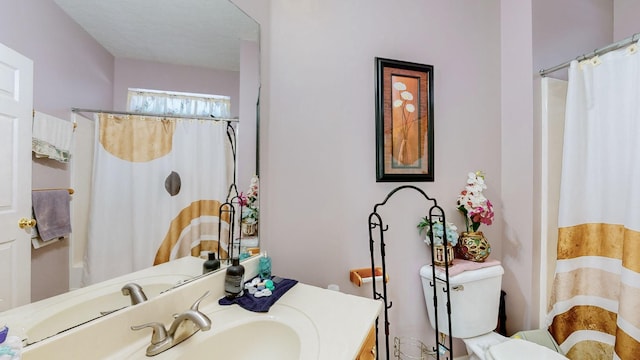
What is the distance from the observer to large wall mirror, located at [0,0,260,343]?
0.70m

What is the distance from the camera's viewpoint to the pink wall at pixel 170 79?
2.61 feet

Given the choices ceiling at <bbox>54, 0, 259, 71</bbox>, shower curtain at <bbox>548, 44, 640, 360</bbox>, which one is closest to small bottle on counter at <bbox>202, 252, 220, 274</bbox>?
ceiling at <bbox>54, 0, 259, 71</bbox>

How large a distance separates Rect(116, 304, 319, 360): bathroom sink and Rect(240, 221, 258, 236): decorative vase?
327 mm

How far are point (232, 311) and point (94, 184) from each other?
597 millimetres

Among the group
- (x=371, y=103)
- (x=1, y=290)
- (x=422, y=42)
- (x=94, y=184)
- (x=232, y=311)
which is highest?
(x=422, y=42)

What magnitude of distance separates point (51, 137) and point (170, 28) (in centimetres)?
56

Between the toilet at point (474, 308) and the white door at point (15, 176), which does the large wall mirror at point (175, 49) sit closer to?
the white door at point (15, 176)

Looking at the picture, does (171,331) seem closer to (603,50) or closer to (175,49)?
(175,49)

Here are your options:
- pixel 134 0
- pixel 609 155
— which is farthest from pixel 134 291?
pixel 609 155

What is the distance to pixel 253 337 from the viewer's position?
0.87 meters

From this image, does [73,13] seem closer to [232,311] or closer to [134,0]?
[134,0]

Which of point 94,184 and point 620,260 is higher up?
point 94,184

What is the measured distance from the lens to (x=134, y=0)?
32.6 inches

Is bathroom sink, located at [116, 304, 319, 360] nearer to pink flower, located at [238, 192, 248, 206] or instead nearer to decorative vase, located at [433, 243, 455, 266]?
pink flower, located at [238, 192, 248, 206]
